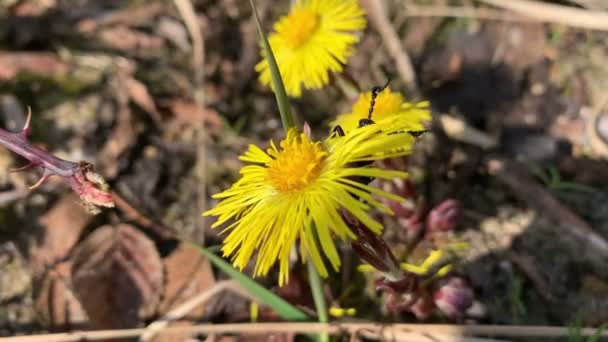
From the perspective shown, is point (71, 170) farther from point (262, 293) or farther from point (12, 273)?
point (12, 273)

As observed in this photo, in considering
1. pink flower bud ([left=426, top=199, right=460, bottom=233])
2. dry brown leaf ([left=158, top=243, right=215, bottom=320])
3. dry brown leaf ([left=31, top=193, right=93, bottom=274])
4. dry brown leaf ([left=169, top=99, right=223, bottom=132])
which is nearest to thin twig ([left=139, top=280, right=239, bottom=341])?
dry brown leaf ([left=158, top=243, right=215, bottom=320])

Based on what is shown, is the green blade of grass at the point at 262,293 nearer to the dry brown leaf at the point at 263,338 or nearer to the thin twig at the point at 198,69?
the dry brown leaf at the point at 263,338

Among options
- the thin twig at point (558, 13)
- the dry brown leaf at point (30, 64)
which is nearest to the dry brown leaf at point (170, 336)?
the dry brown leaf at point (30, 64)

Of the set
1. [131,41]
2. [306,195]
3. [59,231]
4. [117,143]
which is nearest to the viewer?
[306,195]

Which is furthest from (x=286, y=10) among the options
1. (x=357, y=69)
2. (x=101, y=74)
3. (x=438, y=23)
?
(x=101, y=74)

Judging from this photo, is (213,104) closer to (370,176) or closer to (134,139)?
(134,139)

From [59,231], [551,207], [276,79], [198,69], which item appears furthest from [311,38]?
[59,231]

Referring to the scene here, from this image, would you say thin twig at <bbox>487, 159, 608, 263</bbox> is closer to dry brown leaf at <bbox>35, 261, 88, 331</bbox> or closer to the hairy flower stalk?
the hairy flower stalk
